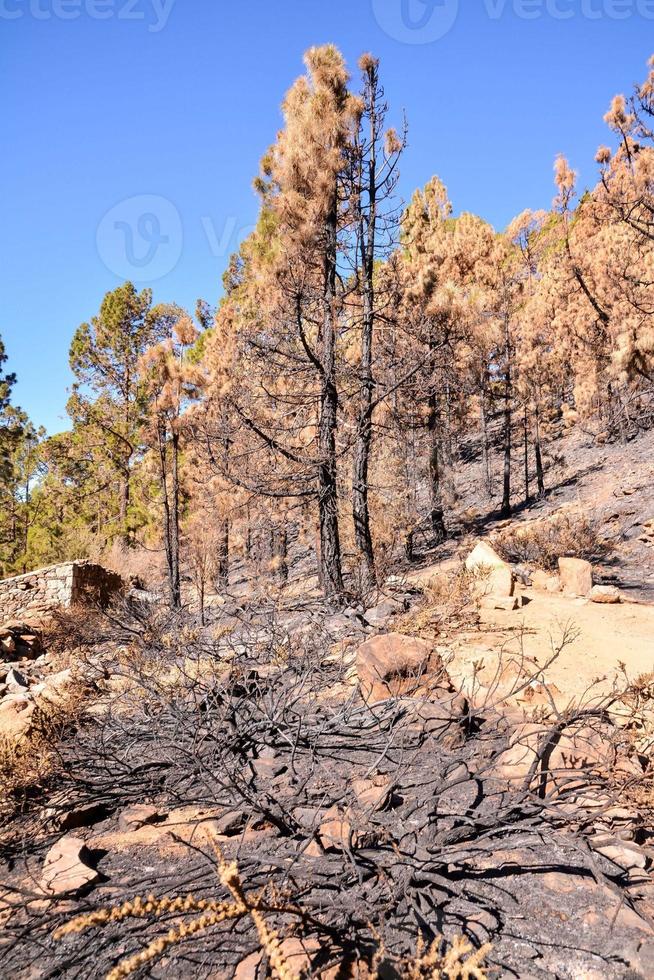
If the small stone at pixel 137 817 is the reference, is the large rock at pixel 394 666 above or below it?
above

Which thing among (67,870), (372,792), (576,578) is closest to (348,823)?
(372,792)

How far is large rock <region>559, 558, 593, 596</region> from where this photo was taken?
8.03 m

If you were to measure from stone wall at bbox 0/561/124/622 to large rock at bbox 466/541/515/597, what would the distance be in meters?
7.34

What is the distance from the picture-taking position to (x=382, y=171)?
9.61 m

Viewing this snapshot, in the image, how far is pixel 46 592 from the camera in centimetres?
1083

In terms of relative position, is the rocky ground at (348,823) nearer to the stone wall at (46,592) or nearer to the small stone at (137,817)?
the small stone at (137,817)

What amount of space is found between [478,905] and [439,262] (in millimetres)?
16240

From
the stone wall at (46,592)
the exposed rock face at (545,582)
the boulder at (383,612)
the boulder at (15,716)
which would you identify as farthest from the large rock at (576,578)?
the stone wall at (46,592)

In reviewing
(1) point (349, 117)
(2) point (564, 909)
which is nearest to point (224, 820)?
(2) point (564, 909)

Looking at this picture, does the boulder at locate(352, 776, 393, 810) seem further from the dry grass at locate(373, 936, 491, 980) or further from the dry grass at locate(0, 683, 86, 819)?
the dry grass at locate(0, 683, 86, 819)

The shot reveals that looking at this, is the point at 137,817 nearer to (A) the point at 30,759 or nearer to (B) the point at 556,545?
(A) the point at 30,759

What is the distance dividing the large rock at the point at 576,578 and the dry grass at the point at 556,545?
4.41 feet

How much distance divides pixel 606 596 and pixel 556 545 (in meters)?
2.79

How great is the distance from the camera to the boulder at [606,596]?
7616 mm
